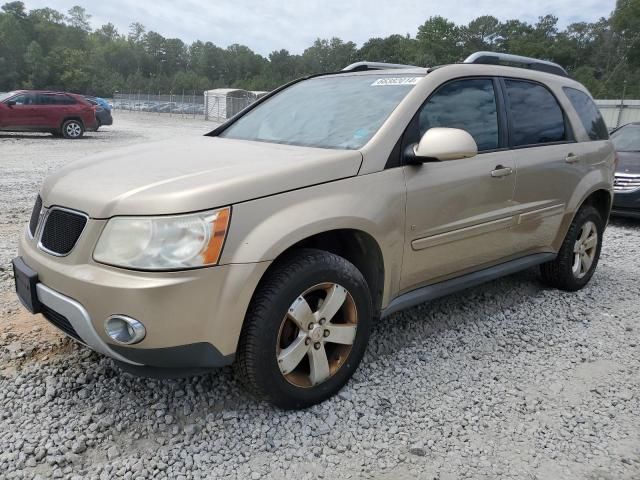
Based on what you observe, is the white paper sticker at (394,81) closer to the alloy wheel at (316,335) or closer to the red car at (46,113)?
the alloy wheel at (316,335)

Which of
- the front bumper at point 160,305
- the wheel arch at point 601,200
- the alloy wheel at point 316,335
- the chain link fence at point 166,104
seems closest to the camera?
the front bumper at point 160,305

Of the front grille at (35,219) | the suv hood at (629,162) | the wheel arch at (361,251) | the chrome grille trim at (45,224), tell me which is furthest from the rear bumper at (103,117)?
the wheel arch at (361,251)

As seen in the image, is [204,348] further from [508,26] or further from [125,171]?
[508,26]

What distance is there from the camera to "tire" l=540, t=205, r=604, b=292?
4379 millimetres

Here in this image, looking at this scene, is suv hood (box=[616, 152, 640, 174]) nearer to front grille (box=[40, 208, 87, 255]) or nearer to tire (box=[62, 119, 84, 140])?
front grille (box=[40, 208, 87, 255])

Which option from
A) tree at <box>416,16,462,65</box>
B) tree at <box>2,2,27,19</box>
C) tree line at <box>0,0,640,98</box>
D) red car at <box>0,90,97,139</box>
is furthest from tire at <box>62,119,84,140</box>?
tree at <box>2,2,27,19</box>

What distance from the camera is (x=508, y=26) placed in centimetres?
9012

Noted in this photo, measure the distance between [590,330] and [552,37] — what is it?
9152 cm

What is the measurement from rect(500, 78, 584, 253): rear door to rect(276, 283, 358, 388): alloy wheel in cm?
163

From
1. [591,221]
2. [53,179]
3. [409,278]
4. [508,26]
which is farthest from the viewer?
[508,26]

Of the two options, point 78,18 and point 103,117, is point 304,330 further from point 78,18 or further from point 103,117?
point 78,18

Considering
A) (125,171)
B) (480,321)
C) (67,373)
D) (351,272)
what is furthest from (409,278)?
(67,373)

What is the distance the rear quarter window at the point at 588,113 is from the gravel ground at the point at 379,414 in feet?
5.54

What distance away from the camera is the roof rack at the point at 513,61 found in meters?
3.88
